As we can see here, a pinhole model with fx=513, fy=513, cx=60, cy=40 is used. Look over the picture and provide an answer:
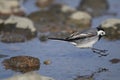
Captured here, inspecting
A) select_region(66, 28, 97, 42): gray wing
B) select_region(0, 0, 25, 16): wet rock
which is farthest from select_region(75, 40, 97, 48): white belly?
select_region(0, 0, 25, 16): wet rock

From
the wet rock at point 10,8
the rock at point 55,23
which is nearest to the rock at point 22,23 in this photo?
the rock at point 55,23

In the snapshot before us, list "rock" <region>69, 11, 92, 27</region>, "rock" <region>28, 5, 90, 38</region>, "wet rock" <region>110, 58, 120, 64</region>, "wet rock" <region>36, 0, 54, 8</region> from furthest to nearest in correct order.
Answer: "wet rock" <region>36, 0, 54, 8</region>, "rock" <region>69, 11, 92, 27</region>, "rock" <region>28, 5, 90, 38</region>, "wet rock" <region>110, 58, 120, 64</region>

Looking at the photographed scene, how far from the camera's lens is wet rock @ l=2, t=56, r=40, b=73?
9040 mm

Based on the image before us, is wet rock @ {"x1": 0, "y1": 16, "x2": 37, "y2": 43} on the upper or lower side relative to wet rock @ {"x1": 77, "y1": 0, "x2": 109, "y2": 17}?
lower

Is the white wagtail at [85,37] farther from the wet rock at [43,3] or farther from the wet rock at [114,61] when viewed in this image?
the wet rock at [43,3]

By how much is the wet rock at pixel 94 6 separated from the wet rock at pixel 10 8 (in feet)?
7.43

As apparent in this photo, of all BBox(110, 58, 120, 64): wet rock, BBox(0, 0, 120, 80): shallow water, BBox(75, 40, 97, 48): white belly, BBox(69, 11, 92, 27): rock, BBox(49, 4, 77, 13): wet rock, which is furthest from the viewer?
BBox(49, 4, 77, 13): wet rock

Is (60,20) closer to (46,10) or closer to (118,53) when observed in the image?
(46,10)

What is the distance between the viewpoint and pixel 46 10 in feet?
53.4

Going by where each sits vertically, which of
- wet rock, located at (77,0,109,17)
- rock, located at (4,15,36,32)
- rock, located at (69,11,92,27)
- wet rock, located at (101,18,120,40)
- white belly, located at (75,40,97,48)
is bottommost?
white belly, located at (75,40,97,48)

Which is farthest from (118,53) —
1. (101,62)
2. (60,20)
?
(60,20)

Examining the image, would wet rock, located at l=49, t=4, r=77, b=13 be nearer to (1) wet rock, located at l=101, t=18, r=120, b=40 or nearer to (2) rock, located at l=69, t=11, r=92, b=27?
(2) rock, located at l=69, t=11, r=92, b=27

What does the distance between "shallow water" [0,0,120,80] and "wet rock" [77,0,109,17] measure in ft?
17.4

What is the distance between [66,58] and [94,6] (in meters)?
7.83
